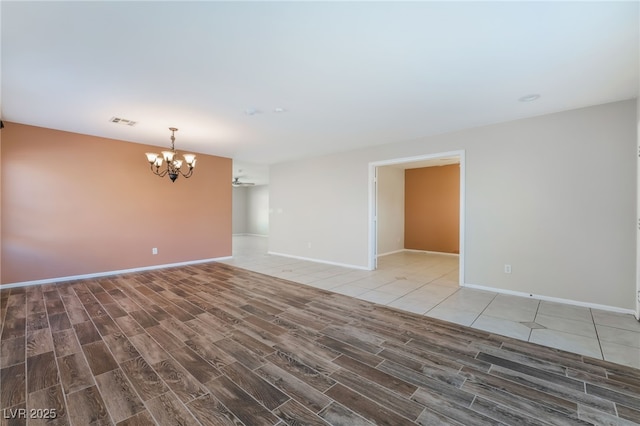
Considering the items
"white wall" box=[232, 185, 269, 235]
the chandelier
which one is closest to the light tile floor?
the chandelier

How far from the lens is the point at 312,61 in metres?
2.43

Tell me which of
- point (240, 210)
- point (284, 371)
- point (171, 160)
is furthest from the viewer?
point (240, 210)

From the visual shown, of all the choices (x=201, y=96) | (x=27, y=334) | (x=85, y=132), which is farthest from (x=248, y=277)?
(x=85, y=132)

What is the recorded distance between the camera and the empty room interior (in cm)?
183

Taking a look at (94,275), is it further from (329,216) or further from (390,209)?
(390,209)

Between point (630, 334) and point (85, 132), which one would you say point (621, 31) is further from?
point (85, 132)

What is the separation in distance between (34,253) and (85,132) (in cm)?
219

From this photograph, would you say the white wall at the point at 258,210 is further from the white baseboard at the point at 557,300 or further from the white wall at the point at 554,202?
the white baseboard at the point at 557,300

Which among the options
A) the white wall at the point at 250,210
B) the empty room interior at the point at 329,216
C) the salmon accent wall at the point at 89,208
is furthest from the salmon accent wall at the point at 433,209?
the white wall at the point at 250,210

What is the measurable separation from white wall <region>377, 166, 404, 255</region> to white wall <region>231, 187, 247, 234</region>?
26.8 ft

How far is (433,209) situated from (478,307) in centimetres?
485

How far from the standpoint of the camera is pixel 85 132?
187 inches

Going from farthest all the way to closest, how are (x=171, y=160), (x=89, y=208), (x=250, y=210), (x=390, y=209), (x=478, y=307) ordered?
(x=250, y=210)
(x=390, y=209)
(x=89, y=208)
(x=171, y=160)
(x=478, y=307)

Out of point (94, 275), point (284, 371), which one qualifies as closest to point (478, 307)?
point (284, 371)
